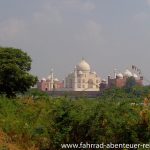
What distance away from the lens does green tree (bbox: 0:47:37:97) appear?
91.3 feet

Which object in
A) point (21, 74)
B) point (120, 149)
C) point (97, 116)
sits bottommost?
point (120, 149)

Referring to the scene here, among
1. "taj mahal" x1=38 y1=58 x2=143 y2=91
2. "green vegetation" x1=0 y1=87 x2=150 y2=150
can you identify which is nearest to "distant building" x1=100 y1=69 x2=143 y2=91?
"taj mahal" x1=38 y1=58 x2=143 y2=91

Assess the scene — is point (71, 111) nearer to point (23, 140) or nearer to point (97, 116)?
point (97, 116)

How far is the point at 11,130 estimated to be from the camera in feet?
38.1

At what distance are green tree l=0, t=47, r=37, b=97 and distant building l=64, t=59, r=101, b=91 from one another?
58.4 m

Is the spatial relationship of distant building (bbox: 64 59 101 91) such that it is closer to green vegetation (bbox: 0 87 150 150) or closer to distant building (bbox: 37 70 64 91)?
distant building (bbox: 37 70 64 91)

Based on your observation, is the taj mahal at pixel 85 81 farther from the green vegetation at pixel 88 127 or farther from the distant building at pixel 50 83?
the green vegetation at pixel 88 127

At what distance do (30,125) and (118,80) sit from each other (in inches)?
3060

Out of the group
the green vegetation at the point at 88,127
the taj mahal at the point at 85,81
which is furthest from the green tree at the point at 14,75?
the taj mahal at the point at 85,81

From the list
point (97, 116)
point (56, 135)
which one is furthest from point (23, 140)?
point (97, 116)

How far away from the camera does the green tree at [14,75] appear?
27828 millimetres

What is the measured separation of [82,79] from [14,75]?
62294 mm

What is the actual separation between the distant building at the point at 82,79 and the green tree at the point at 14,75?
191ft

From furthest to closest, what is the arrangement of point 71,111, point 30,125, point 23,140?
point 30,125
point 23,140
point 71,111
